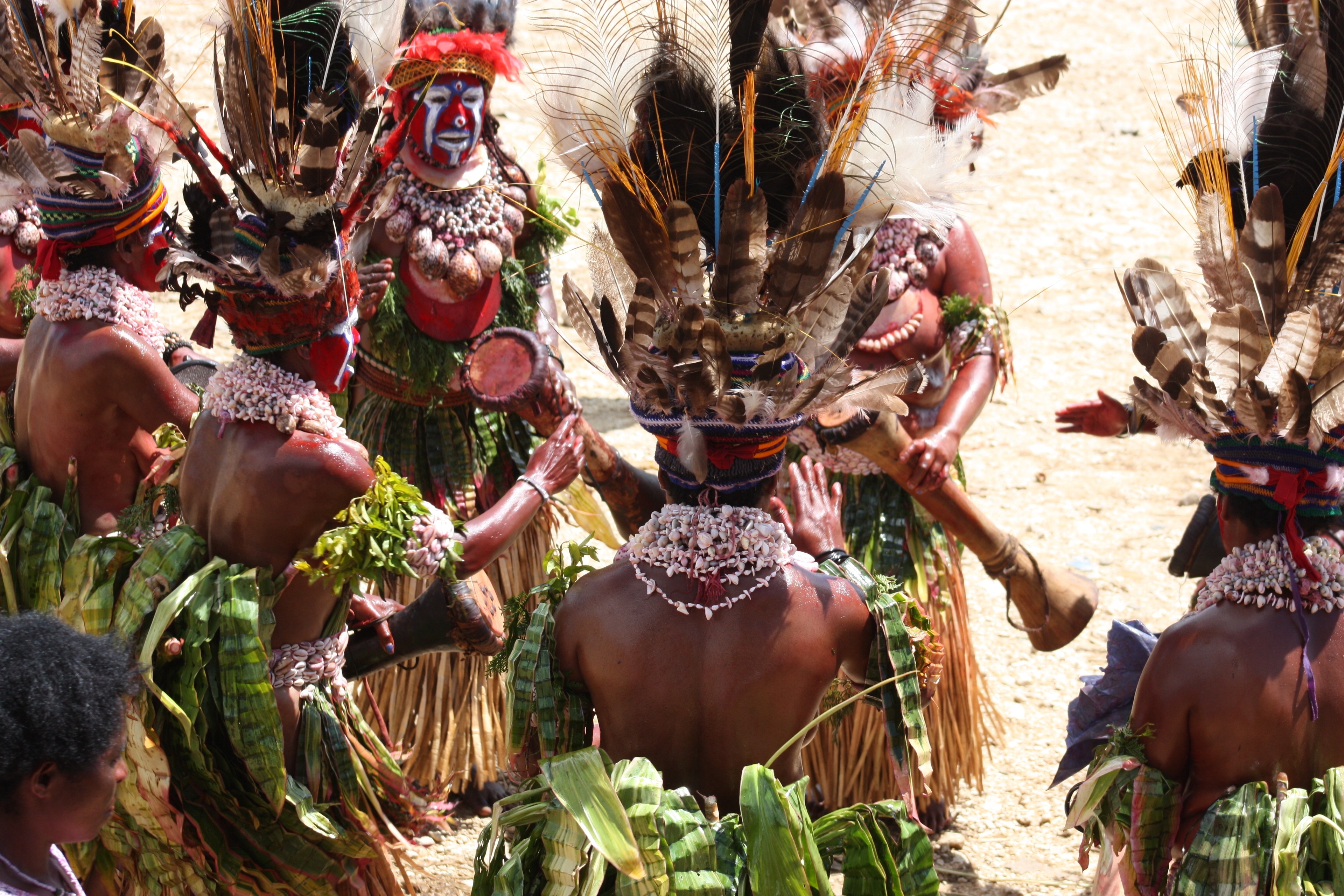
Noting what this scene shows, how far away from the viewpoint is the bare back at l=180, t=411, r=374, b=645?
2883mm

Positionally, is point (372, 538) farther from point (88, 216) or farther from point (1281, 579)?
point (1281, 579)

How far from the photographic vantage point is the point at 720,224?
262 centimetres

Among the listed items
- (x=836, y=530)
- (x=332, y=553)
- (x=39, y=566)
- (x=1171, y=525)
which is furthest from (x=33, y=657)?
(x=1171, y=525)

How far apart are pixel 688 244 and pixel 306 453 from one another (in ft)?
3.34

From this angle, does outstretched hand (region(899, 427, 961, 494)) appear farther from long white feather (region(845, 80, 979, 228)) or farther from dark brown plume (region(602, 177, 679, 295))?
dark brown plume (region(602, 177, 679, 295))

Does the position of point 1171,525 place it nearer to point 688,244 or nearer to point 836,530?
point 836,530

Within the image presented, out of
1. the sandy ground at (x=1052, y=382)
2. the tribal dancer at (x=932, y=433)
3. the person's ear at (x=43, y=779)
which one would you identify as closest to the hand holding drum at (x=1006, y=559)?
the tribal dancer at (x=932, y=433)

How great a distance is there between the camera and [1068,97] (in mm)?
12445

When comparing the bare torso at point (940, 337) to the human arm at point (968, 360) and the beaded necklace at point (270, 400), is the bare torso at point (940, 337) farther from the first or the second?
the beaded necklace at point (270, 400)

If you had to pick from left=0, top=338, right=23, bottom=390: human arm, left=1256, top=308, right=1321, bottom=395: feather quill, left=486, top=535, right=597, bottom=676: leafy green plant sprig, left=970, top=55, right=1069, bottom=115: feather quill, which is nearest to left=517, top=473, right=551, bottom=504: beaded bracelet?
left=486, top=535, right=597, bottom=676: leafy green plant sprig

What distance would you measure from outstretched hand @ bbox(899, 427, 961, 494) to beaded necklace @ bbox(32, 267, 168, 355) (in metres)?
2.19

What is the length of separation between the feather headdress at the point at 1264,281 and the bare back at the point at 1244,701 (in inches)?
8.1

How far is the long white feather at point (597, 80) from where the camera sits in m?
2.67

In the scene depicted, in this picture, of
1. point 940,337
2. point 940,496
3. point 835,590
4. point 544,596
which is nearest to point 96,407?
point 544,596
